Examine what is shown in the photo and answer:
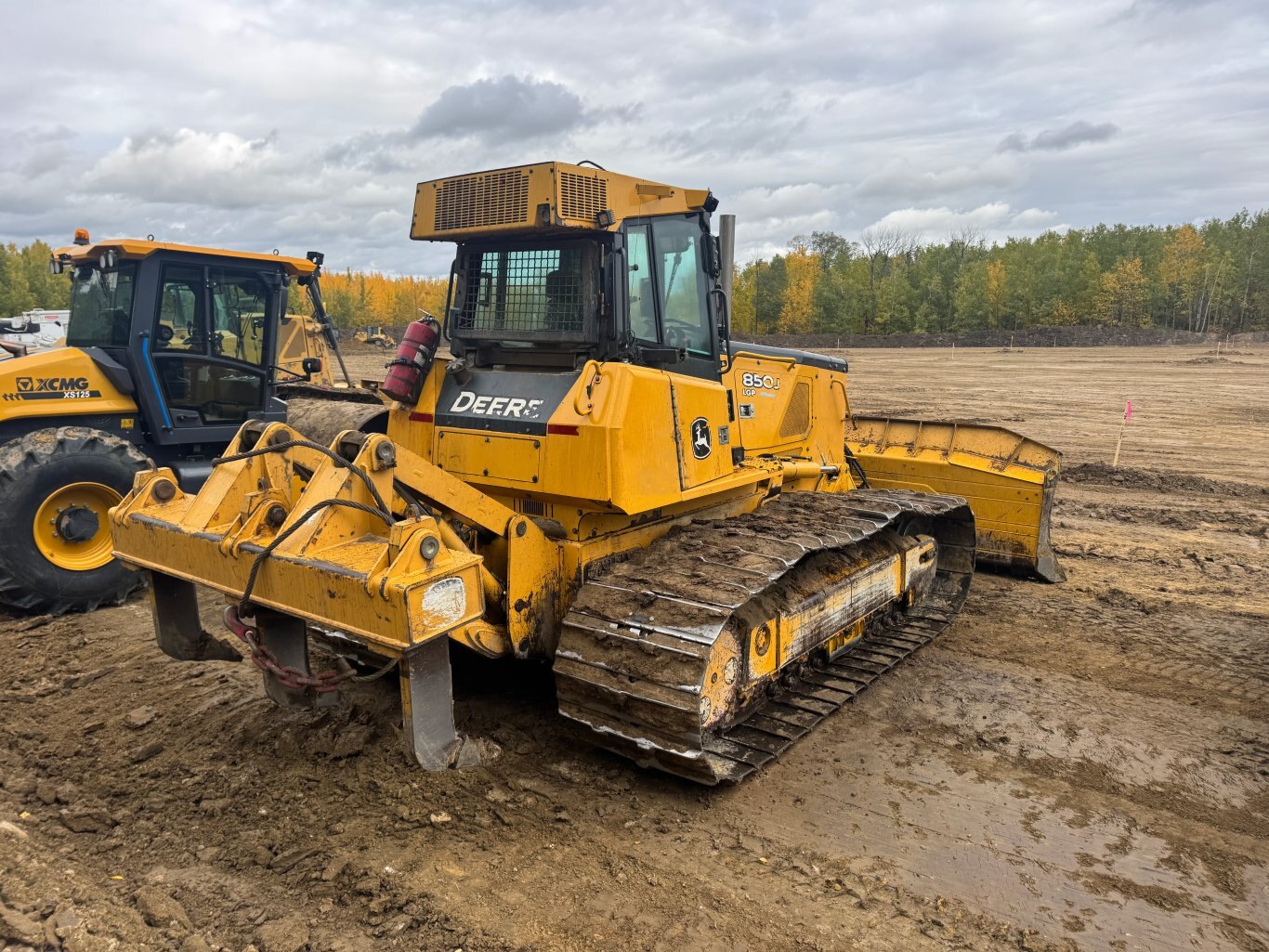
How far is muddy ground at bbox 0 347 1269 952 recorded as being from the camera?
3152 millimetres

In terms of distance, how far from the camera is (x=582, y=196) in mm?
4230

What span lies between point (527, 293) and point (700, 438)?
1232 mm

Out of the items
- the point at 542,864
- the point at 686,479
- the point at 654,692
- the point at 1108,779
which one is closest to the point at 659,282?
the point at 686,479

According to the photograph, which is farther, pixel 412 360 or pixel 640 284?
pixel 412 360

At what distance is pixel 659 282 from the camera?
4.71 meters

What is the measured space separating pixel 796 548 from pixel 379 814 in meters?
2.32

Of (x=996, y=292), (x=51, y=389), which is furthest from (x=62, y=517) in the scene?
(x=996, y=292)

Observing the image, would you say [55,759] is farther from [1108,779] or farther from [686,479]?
[1108,779]

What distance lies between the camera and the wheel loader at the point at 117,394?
6508mm

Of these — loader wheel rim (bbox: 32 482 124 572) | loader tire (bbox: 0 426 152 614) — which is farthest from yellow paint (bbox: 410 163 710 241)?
loader wheel rim (bbox: 32 482 124 572)

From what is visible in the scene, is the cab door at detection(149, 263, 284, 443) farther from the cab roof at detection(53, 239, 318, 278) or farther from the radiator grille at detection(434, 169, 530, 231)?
the radiator grille at detection(434, 169, 530, 231)

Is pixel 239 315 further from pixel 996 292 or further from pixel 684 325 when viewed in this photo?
pixel 996 292

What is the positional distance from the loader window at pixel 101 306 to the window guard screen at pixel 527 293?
4223mm

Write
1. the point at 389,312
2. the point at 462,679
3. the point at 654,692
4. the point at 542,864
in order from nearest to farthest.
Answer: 1. the point at 542,864
2. the point at 654,692
3. the point at 462,679
4. the point at 389,312
